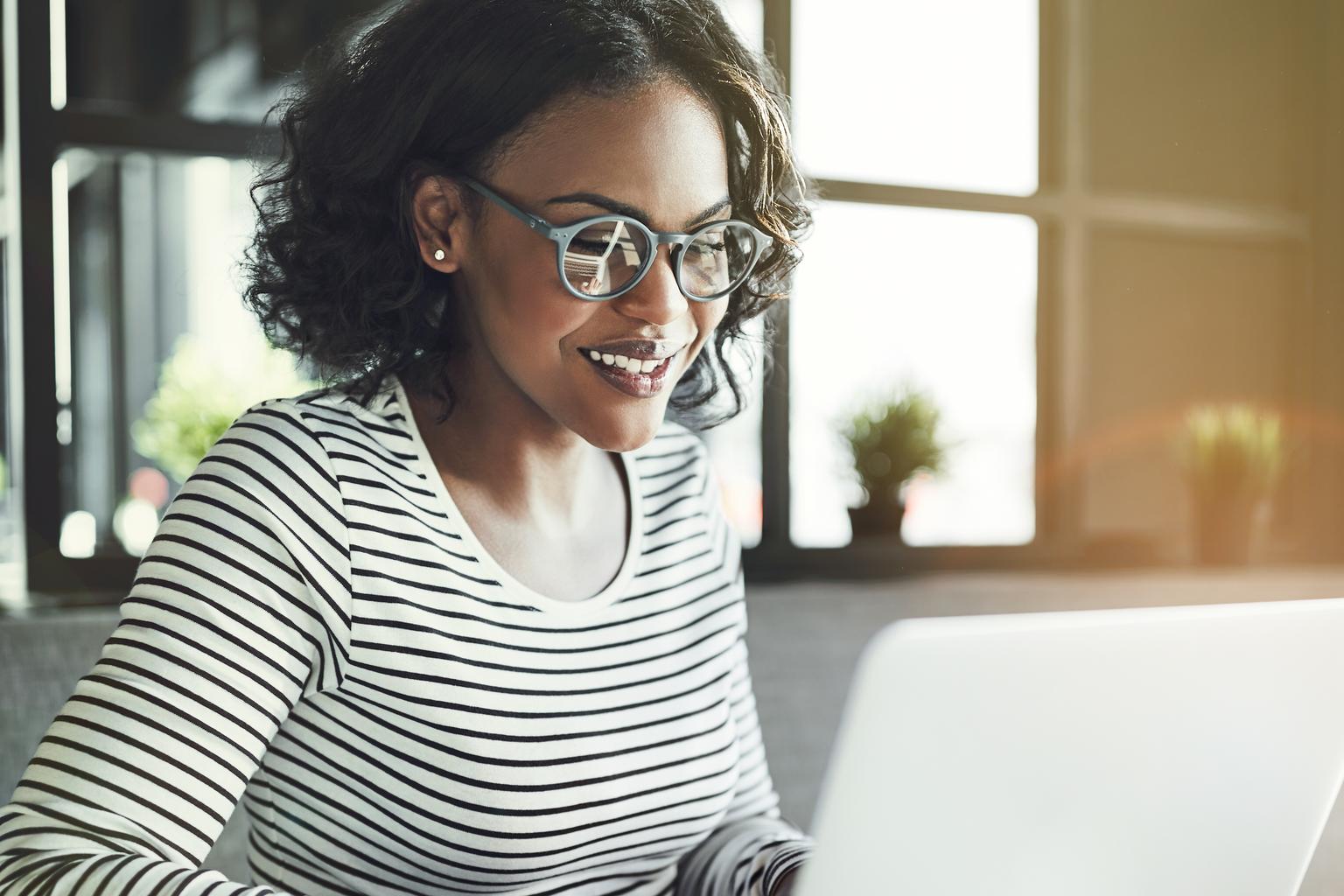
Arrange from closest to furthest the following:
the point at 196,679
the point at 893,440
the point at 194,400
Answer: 1. the point at 196,679
2. the point at 194,400
3. the point at 893,440

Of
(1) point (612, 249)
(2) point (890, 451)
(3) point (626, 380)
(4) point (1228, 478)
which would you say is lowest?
(4) point (1228, 478)

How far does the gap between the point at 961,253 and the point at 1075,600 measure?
83 centimetres

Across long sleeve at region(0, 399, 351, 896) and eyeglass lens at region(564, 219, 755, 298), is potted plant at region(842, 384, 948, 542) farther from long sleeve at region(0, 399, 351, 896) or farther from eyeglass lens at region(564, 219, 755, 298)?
long sleeve at region(0, 399, 351, 896)

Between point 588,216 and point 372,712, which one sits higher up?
point 588,216

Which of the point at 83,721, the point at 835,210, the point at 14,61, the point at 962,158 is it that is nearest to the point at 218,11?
the point at 14,61

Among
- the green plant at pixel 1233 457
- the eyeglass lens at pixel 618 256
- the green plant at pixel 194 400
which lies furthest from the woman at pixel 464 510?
the green plant at pixel 1233 457

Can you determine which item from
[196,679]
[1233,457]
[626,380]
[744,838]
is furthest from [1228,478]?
[196,679]

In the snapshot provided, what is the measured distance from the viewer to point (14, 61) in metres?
1.75

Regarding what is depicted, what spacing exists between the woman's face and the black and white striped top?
0.14m

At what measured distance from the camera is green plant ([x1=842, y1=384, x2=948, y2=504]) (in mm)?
2355

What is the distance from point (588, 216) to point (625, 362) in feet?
0.41

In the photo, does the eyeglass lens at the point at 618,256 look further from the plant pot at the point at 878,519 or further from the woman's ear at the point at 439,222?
the plant pot at the point at 878,519

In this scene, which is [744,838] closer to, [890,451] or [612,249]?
[612,249]

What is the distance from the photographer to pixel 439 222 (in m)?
0.97
